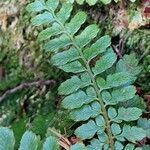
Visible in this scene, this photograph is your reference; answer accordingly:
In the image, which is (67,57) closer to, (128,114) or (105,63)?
(105,63)

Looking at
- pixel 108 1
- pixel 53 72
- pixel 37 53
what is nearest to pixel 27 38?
pixel 37 53

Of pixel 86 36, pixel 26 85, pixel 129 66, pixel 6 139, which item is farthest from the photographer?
pixel 26 85

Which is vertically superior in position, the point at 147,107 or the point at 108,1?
the point at 108,1

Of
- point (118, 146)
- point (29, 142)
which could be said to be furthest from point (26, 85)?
point (29, 142)

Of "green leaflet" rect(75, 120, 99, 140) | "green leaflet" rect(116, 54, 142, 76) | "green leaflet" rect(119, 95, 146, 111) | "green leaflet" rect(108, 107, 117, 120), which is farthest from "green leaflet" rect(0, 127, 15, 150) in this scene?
"green leaflet" rect(116, 54, 142, 76)

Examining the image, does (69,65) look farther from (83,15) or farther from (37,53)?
(37,53)

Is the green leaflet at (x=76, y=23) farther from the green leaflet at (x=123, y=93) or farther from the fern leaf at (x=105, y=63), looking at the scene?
the green leaflet at (x=123, y=93)

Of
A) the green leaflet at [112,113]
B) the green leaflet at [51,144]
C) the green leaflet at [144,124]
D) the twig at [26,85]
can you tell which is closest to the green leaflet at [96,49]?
the green leaflet at [112,113]
